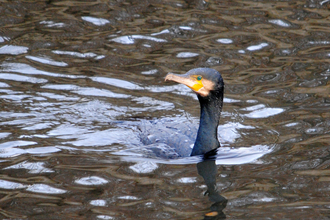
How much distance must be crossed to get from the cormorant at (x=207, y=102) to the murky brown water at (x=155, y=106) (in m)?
0.26

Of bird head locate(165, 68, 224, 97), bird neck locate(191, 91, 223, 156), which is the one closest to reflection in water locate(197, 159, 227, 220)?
bird neck locate(191, 91, 223, 156)

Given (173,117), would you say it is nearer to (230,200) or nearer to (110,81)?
(110,81)

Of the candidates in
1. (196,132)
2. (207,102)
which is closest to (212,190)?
(207,102)

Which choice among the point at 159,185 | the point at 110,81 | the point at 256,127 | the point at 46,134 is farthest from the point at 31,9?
the point at 159,185

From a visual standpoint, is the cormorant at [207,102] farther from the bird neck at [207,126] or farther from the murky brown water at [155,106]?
the murky brown water at [155,106]

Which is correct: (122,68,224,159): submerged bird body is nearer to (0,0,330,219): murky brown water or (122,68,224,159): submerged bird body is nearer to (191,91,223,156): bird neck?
(191,91,223,156): bird neck

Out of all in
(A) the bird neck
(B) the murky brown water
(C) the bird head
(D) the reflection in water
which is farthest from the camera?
(A) the bird neck

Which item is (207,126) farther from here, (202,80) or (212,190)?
(212,190)

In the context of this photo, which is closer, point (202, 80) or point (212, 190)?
point (212, 190)

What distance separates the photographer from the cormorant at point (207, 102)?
5.61 metres

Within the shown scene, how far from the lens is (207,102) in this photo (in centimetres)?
587

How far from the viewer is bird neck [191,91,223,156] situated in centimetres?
588

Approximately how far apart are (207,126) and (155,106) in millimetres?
1809

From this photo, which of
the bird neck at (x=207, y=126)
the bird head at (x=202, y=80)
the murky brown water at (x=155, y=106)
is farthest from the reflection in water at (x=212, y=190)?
the bird head at (x=202, y=80)
